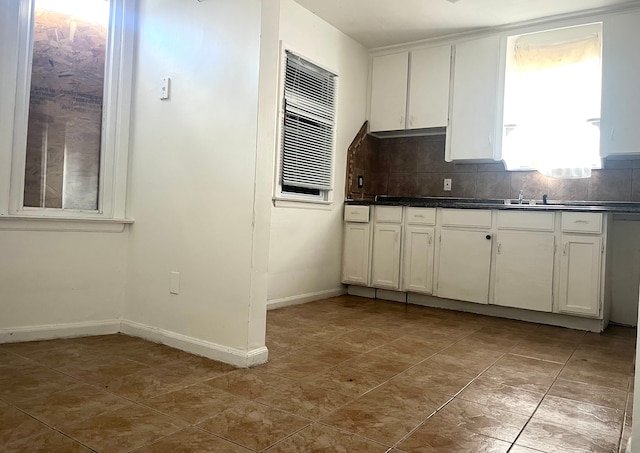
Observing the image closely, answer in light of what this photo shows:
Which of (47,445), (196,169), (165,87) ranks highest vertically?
(165,87)

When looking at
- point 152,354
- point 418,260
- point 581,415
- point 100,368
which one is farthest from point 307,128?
point 581,415

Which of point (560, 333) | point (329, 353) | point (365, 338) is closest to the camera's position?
point (329, 353)

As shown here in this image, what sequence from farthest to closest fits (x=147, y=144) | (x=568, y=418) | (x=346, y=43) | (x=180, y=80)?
(x=346, y=43) → (x=147, y=144) → (x=180, y=80) → (x=568, y=418)

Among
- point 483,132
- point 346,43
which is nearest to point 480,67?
point 483,132

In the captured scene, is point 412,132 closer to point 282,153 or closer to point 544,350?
point 282,153

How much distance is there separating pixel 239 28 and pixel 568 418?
225cm

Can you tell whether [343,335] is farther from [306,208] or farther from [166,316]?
[306,208]

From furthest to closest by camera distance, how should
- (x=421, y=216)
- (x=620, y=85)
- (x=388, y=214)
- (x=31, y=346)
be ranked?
(x=388, y=214) < (x=421, y=216) < (x=620, y=85) < (x=31, y=346)

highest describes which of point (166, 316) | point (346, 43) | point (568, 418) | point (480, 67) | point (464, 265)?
point (346, 43)

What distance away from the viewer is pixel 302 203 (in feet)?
13.3

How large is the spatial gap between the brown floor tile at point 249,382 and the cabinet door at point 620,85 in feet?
10.4

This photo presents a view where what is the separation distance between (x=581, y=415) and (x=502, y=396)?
0.30 meters

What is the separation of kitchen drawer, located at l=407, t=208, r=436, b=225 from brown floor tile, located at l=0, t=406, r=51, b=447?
10.9ft

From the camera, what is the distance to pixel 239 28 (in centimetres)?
231
